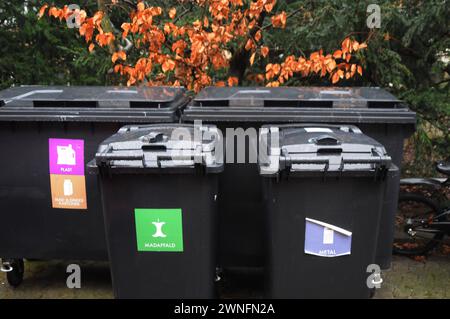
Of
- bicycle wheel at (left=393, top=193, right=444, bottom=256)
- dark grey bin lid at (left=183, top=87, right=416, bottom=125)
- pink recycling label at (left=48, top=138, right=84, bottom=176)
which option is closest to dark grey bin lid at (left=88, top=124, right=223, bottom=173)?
dark grey bin lid at (left=183, top=87, right=416, bottom=125)

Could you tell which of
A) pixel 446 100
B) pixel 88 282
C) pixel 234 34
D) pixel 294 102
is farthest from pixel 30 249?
pixel 446 100

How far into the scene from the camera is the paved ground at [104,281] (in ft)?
12.6

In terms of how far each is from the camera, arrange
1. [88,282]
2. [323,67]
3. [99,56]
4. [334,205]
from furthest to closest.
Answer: [99,56] < [323,67] < [88,282] < [334,205]

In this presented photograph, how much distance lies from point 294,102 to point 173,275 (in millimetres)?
1579

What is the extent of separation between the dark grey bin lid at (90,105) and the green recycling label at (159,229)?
0.82 m

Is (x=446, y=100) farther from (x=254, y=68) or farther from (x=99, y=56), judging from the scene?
(x=99, y=56)

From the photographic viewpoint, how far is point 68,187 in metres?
3.52

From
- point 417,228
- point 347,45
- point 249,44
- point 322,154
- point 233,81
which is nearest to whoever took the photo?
point 322,154

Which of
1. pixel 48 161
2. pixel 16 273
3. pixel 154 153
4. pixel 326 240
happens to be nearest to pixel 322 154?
pixel 326 240

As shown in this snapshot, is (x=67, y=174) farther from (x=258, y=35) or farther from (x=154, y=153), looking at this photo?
(x=258, y=35)

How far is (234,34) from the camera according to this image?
4.87m

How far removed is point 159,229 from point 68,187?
0.98m

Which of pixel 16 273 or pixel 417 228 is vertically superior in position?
pixel 417 228

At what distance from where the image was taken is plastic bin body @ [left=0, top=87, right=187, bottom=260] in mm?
3441
